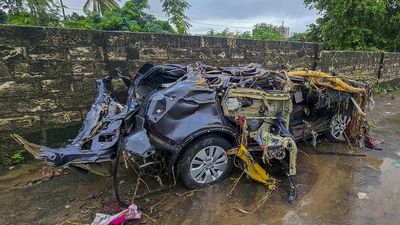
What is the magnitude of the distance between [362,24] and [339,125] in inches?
418

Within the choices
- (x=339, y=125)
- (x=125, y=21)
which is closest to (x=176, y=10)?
(x=125, y=21)

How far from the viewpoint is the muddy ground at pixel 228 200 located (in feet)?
10.5

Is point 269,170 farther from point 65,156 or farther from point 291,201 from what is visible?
point 65,156

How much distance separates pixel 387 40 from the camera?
47.0 feet

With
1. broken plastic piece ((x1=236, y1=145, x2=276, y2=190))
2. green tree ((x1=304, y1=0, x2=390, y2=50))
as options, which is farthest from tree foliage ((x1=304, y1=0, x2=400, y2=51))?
broken plastic piece ((x1=236, y1=145, x2=276, y2=190))

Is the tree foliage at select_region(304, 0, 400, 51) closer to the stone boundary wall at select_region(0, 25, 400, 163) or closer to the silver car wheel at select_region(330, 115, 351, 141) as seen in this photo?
the silver car wheel at select_region(330, 115, 351, 141)

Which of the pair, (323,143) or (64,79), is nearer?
(64,79)

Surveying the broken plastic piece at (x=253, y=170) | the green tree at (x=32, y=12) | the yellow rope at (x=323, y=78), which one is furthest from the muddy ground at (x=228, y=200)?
the green tree at (x=32, y=12)

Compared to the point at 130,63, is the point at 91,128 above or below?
below

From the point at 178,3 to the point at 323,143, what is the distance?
810 centimetres

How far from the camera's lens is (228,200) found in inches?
139

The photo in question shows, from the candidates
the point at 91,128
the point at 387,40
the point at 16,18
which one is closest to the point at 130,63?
the point at 91,128

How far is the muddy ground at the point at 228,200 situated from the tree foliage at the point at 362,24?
35.2 ft

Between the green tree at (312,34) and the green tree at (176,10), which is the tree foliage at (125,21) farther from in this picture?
the green tree at (312,34)
